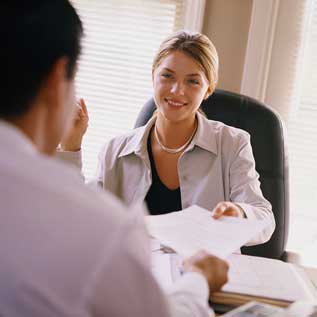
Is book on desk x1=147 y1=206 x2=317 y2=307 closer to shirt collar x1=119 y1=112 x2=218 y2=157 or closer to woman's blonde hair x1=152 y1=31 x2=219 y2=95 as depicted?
shirt collar x1=119 y1=112 x2=218 y2=157

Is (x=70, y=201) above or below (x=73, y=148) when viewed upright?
above

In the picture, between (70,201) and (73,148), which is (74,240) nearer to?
(70,201)

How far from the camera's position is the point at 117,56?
2.72m

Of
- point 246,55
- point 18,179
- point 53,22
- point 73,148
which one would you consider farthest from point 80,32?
point 246,55

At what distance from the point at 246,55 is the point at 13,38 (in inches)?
75.5

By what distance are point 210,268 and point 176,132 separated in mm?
1071

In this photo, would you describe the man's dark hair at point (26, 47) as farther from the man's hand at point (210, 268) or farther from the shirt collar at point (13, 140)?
the man's hand at point (210, 268)

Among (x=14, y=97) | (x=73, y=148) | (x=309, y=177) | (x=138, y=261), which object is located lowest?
(x=309, y=177)

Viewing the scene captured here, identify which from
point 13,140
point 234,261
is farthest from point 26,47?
point 234,261

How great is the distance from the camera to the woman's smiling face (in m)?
2.02

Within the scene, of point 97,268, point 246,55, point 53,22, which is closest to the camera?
point 97,268

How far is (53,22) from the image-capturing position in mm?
752

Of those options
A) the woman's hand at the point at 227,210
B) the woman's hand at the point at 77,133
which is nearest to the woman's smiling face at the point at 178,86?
the woman's hand at the point at 77,133

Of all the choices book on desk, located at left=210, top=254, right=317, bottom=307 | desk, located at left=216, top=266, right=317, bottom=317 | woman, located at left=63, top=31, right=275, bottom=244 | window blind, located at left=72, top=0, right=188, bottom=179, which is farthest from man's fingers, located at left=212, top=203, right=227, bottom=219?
window blind, located at left=72, top=0, right=188, bottom=179
